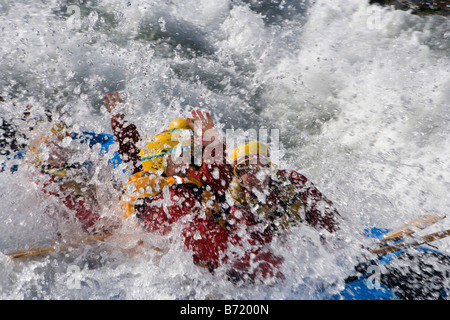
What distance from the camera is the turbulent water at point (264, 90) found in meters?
2.29

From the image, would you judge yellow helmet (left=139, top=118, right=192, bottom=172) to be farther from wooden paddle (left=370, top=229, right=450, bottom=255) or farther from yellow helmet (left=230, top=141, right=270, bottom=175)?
wooden paddle (left=370, top=229, right=450, bottom=255)

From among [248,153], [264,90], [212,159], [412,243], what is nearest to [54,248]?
[212,159]

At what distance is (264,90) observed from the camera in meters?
4.23

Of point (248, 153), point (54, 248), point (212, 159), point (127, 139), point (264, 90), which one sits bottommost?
point (54, 248)

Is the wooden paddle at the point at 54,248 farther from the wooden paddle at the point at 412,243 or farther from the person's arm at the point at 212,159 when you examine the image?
the wooden paddle at the point at 412,243

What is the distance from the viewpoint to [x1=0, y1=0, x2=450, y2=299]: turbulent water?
229cm

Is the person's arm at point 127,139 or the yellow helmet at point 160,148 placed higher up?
the yellow helmet at point 160,148

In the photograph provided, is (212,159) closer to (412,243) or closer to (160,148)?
(160,148)

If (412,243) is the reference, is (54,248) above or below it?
below

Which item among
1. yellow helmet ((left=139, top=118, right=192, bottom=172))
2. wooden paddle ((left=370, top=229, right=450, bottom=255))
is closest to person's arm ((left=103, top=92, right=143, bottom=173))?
yellow helmet ((left=139, top=118, right=192, bottom=172))

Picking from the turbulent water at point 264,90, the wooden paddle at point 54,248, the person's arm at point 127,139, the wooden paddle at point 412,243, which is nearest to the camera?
the wooden paddle at point 54,248

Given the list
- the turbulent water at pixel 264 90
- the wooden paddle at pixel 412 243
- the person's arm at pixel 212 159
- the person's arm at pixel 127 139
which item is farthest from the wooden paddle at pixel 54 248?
the wooden paddle at pixel 412 243
